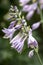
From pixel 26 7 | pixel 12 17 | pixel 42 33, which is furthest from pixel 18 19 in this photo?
pixel 42 33

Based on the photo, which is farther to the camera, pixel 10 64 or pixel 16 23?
pixel 10 64

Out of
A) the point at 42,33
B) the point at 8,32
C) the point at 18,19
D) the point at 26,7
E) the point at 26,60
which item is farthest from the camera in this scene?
the point at 42,33

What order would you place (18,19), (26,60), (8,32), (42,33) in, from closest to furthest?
(18,19) → (8,32) → (26,60) → (42,33)

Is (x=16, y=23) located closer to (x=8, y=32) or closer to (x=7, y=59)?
(x=8, y=32)

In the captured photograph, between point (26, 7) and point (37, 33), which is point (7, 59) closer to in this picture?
point (37, 33)

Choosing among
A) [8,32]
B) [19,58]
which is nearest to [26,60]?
[19,58]

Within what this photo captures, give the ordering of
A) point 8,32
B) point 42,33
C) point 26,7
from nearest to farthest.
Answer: point 8,32 < point 26,7 < point 42,33

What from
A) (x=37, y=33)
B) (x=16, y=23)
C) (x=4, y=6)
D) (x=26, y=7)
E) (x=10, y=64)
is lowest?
(x=10, y=64)

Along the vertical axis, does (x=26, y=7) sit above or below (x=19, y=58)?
above

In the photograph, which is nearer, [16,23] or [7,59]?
[16,23]

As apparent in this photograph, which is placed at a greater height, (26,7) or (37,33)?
(26,7)
